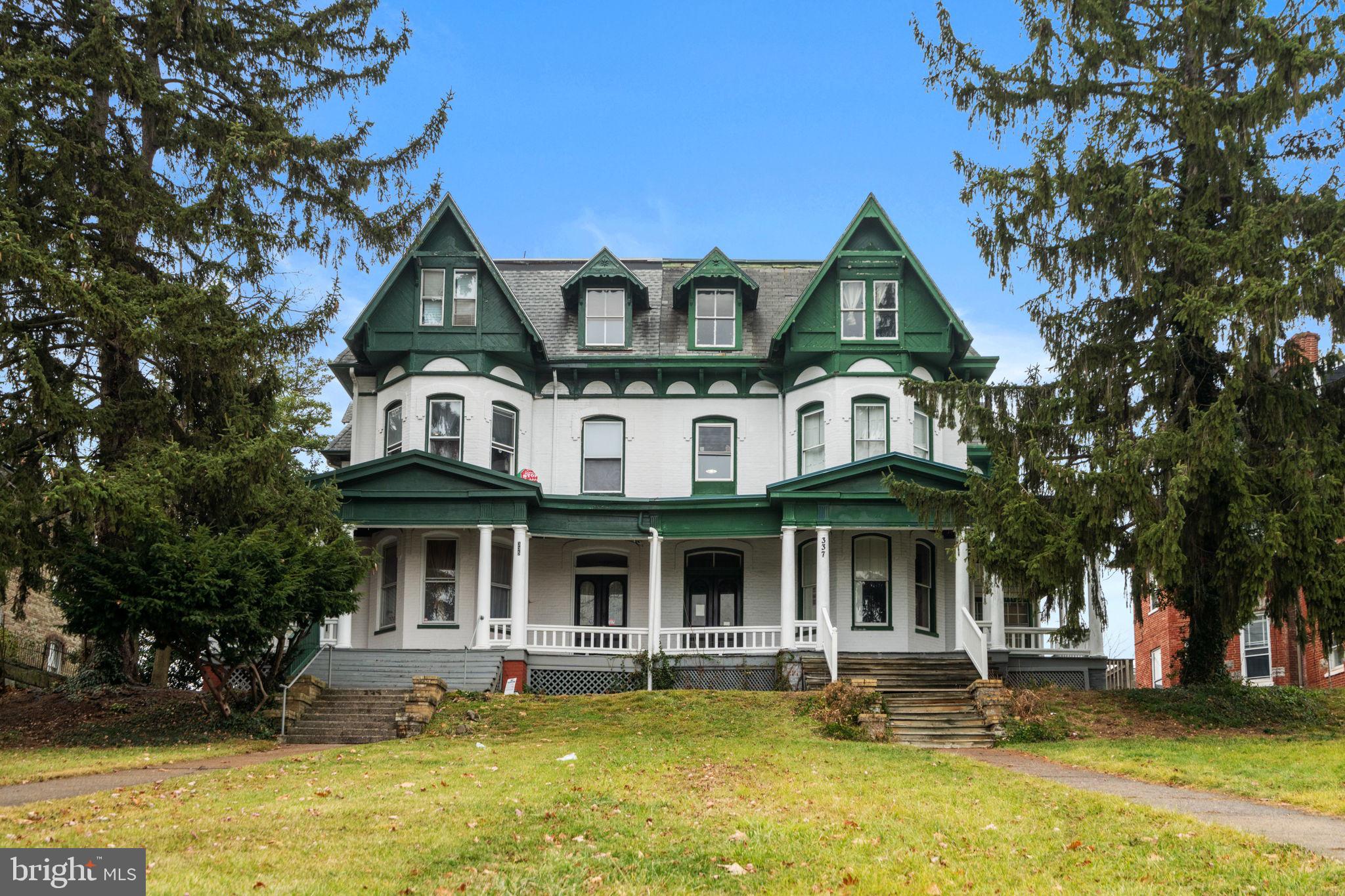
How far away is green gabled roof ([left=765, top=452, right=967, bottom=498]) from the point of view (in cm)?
2833

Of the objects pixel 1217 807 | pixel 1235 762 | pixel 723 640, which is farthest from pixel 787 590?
pixel 1217 807

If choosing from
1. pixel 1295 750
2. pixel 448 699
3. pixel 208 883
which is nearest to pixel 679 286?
pixel 448 699

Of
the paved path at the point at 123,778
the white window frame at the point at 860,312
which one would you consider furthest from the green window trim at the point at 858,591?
the paved path at the point at 123,778

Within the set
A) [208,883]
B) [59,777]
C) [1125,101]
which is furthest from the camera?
[1125,101]

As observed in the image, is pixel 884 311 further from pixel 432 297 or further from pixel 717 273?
pixel 432 297

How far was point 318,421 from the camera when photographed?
1724 inches

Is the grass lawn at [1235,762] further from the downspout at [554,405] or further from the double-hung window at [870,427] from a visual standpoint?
the downspout at [554,405]

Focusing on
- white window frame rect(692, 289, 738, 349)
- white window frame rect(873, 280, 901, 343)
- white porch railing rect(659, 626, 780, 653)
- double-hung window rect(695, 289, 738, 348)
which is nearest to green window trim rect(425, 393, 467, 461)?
white window frame rect(692, 289, 738, 349)

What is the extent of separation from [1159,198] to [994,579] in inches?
335

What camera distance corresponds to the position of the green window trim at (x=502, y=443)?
30.6 m

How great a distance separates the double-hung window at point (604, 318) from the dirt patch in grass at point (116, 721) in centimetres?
1244

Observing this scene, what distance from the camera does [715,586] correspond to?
31.7 m

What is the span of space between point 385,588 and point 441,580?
4.43 feet

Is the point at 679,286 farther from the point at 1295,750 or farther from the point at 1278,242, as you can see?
the point at 1295,750
